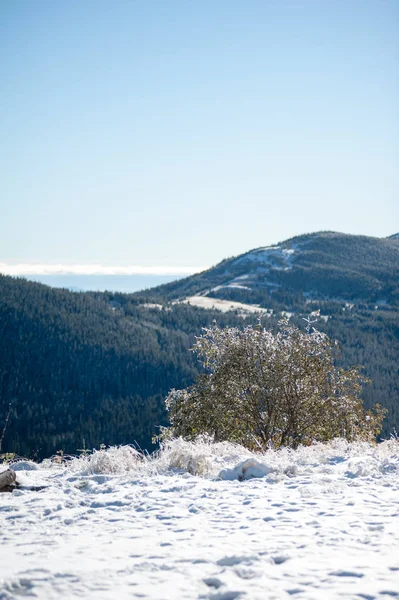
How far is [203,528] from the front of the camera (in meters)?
6.52

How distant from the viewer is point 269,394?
2053 cm

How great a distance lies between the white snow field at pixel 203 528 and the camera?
477 cm

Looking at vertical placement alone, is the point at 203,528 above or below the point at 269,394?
above

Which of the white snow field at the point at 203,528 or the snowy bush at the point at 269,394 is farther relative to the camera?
the snowy bush at the point at 269,394

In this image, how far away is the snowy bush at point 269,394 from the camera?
20.7 metres

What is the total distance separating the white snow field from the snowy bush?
988 cm

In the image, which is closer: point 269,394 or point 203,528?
point 203,528

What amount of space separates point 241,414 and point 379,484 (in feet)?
43.1

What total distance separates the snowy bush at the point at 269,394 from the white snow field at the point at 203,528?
32.4 feet

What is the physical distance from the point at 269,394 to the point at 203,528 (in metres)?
14.3

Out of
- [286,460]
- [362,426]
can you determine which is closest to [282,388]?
[362,426]

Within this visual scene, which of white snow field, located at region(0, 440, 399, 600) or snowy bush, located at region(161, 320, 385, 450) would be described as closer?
white snow field, located at region(0, 440, 399, 600)

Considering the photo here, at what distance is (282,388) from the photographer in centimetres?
2055

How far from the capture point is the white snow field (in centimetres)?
477
